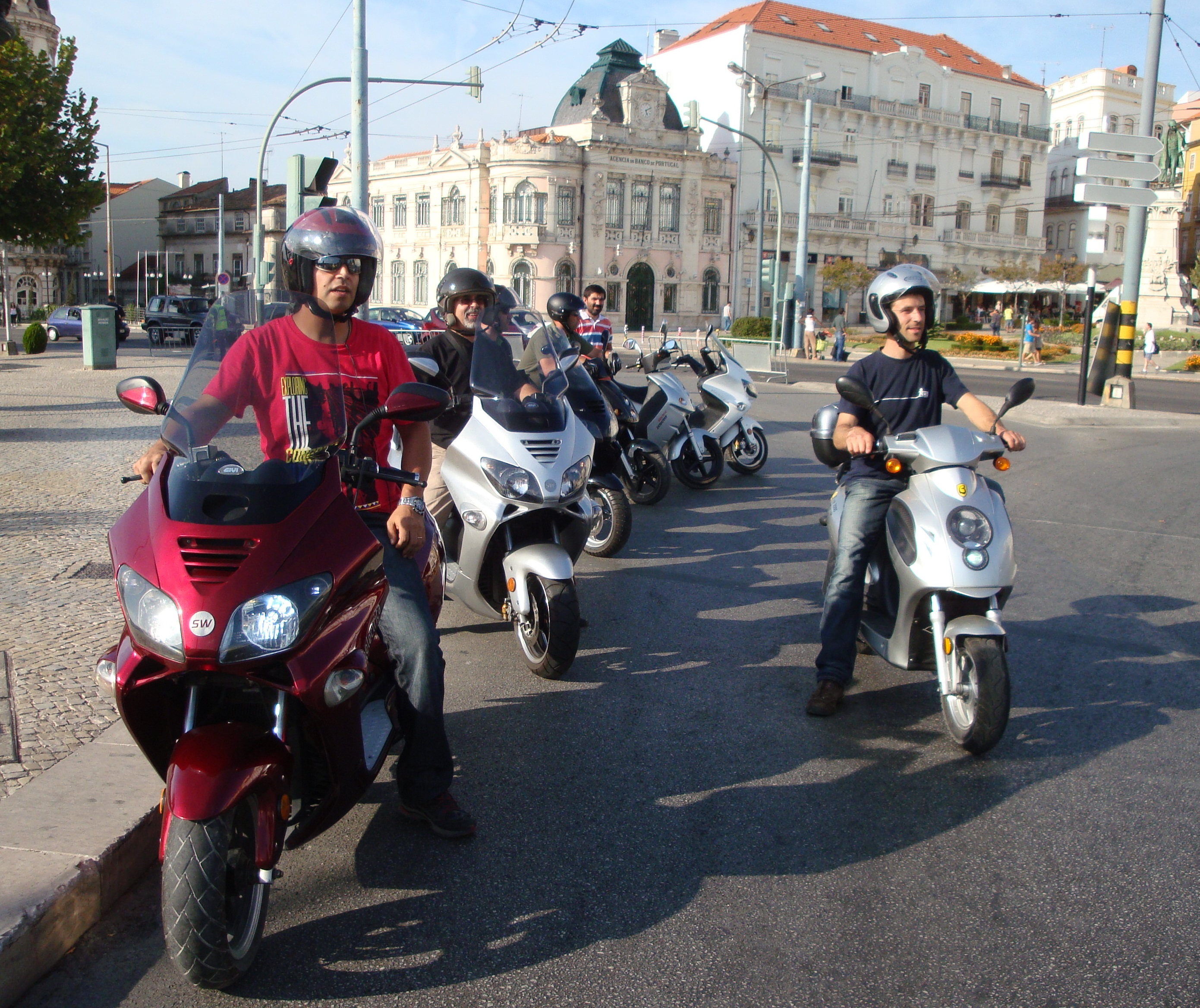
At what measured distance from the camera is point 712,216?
66.0m

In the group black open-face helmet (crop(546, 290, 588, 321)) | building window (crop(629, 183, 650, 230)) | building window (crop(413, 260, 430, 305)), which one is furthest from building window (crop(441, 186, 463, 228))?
black open-face helmet (crop(546, 290, 588, 321))

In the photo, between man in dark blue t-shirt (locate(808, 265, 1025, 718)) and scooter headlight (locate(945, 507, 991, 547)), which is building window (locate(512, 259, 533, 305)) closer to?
man in dark blue t-shirt (locate(808, 265, 1025, 718))

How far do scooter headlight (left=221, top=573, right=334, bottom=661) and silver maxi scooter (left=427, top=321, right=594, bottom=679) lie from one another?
2197mm

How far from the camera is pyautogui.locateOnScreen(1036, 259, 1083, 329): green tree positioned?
5403 cm

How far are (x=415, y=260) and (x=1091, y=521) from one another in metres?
61.3

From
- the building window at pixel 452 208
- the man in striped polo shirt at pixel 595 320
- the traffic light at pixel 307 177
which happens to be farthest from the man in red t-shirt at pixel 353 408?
the building window at pixel 452 208

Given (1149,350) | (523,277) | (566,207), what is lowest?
(1149,350)

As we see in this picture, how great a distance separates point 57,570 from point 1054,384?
25.0 meters

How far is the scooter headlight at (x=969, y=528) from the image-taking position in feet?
13.4

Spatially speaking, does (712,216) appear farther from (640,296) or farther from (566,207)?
(566,207)

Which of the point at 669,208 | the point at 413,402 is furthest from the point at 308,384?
the point at 669,208

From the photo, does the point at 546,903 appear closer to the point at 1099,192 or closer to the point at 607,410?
the point at 607,410

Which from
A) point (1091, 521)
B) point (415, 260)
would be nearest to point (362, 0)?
point (1091, 521)

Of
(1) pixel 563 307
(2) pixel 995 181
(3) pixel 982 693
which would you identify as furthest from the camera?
(2) pixel 995 181
